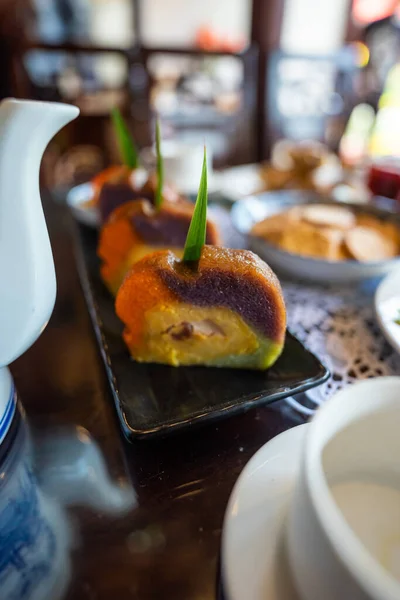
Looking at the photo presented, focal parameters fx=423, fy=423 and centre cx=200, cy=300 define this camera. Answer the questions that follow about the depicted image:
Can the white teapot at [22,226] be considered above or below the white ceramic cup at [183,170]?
above

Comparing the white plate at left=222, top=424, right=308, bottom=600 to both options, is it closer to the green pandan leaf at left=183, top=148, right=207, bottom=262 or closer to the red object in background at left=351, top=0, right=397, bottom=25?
the green pandan leaf at left=183, top=148, right=207, bottom=262

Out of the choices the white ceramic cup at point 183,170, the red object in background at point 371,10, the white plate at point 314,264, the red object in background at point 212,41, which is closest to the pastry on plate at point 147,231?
the white plate at point 314,264

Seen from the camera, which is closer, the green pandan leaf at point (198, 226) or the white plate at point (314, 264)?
the green pandan leaf at point (198, 226)

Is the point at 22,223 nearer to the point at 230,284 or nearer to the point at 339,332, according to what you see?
the point at 230,284

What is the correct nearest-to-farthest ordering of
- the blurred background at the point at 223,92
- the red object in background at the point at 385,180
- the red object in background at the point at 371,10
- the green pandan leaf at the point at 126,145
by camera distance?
the green pandan leaf at the point at 126,145 < the red object in background at the point at 385,180 < the blurred background at the point at 223,92 < the red object in background at the point at 371,10

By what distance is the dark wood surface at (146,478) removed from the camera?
286 millimetres

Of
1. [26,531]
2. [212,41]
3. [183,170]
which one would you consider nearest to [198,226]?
[26,531]

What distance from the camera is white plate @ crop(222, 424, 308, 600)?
0.79 ft

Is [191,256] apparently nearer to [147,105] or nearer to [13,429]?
[13,429]

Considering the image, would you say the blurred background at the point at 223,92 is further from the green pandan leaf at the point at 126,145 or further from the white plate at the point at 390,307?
the white plate at the point at 390,307

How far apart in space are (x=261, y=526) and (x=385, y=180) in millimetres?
829

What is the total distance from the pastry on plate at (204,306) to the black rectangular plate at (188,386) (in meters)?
0.02

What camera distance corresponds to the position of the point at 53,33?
3.39m

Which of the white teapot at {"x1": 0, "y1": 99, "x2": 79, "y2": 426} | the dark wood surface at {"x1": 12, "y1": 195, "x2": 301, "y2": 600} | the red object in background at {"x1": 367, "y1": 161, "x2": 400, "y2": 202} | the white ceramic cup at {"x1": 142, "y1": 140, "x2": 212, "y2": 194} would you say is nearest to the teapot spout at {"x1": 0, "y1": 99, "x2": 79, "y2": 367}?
the white teapot at {"x1": 0, "y1": 99, "x2": 79, "y2": 426}
